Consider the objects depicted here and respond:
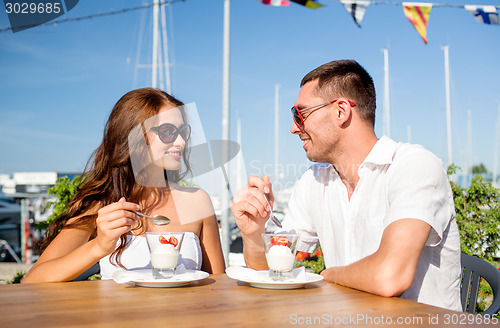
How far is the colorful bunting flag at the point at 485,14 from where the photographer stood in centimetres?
564

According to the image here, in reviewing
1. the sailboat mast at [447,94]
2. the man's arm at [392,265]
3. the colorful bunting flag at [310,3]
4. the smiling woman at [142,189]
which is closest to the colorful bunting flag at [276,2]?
the colorful bunting flag at [310,3]

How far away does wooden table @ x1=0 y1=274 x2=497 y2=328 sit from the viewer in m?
1.11

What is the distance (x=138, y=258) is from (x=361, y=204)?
1.19 metres

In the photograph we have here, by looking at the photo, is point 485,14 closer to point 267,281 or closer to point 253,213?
point 253,213

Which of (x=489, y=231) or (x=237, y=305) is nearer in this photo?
(x=237, y=305)

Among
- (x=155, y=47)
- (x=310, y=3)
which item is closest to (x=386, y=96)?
(x=155, y=47)

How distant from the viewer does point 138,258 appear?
88.6 inches

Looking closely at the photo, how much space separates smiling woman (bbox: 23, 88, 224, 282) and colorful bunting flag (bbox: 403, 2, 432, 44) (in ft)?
13.6

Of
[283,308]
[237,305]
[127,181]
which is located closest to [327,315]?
[283,308]

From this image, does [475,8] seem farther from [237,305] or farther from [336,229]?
[237,305]

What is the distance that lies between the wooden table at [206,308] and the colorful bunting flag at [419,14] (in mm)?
4917

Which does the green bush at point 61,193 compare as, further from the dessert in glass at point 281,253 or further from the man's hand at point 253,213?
the dessert in glass at point 281,253

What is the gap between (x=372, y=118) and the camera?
2.46 meters

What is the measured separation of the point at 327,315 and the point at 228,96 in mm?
5618
